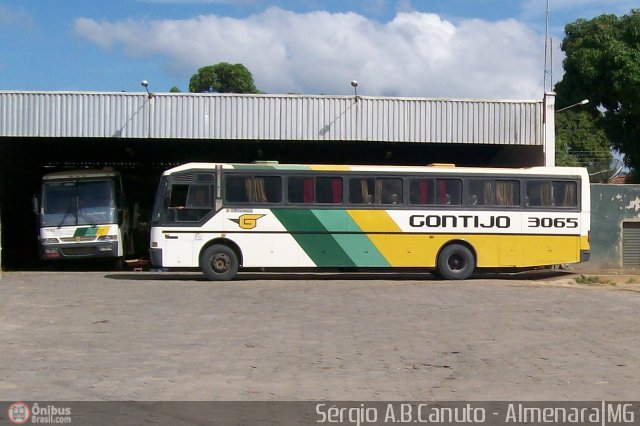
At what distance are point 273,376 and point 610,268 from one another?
57.5ft

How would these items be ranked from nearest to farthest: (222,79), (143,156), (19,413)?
1. (19,413)
2. (143,156)
3. (222,79)

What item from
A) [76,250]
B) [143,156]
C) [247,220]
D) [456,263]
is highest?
[143,156]

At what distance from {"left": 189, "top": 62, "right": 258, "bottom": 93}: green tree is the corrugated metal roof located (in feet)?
127

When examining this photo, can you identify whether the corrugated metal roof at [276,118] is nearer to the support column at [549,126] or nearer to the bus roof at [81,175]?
the support column at [549,126]

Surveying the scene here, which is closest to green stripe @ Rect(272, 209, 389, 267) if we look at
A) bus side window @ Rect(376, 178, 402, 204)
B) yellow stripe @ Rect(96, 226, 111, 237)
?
bus side window @ Rect(376, 178, 402, 204)

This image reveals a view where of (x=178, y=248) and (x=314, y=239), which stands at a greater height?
(x=314, y=239)

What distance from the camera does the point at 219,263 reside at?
1938cm

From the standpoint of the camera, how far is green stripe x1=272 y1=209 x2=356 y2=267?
19.5 m

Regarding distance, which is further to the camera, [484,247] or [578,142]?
[578,142]

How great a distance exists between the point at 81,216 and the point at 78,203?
43cm

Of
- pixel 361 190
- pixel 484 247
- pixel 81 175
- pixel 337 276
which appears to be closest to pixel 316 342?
pixel 361 190

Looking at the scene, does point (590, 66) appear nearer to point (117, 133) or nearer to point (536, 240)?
point (536, 240)

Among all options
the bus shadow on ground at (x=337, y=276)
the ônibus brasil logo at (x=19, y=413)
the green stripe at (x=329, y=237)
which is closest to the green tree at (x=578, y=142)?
the bus shadow on ground at (x=337, y=276)

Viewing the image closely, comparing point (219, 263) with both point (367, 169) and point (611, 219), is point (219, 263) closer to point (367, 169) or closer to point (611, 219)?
point (367, 169)
